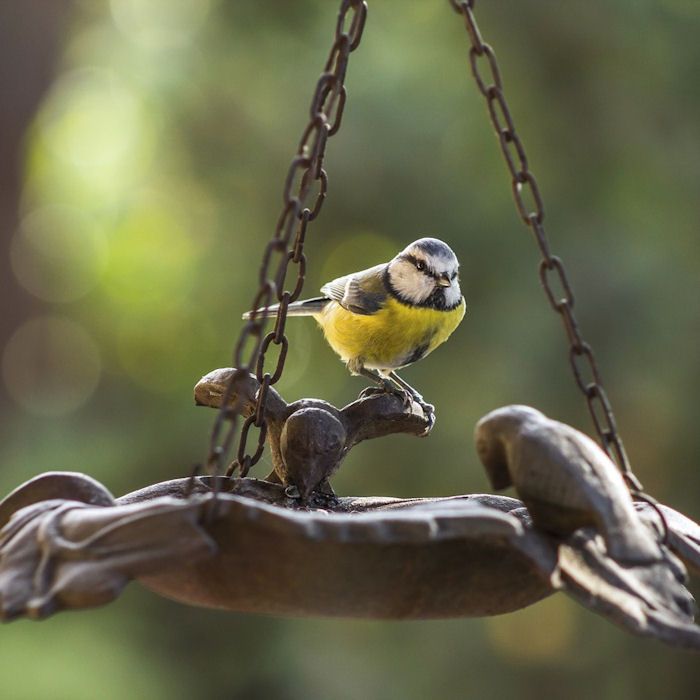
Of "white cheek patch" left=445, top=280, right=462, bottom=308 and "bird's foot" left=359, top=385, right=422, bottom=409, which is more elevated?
"white cheek patch" left=445, top=280, right=462, bottom=308

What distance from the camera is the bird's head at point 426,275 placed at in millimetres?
2629

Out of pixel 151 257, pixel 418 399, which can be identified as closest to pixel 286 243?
pixel 418 399

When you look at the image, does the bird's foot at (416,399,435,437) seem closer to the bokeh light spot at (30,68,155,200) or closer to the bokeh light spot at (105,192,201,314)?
the bokeh light spot at (105,192,201,314)

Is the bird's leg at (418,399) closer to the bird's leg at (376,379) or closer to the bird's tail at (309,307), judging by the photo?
the bird's leg at (376,379)

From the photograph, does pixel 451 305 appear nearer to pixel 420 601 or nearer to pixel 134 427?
pixel 420 601

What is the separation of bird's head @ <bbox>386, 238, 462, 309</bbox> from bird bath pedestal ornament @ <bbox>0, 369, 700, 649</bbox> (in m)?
1.16

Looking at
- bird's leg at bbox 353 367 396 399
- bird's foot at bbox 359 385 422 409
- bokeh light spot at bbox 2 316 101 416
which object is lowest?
bird's foot at bbox 359 385 422 409

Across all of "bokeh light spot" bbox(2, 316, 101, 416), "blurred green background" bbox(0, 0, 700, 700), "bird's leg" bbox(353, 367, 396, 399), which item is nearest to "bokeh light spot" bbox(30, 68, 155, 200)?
"blurred green background" bbox(0, 0, 700, 700)

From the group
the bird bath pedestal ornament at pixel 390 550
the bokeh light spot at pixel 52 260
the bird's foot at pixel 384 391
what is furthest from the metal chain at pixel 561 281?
the bokeh light spot at pixel 52 260

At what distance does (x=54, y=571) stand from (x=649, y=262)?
280 centimetres

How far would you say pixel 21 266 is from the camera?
16.9 ft

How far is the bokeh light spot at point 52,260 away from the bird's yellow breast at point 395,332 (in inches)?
106

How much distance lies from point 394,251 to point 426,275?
3.70ft

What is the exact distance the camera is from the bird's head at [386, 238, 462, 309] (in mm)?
2629
